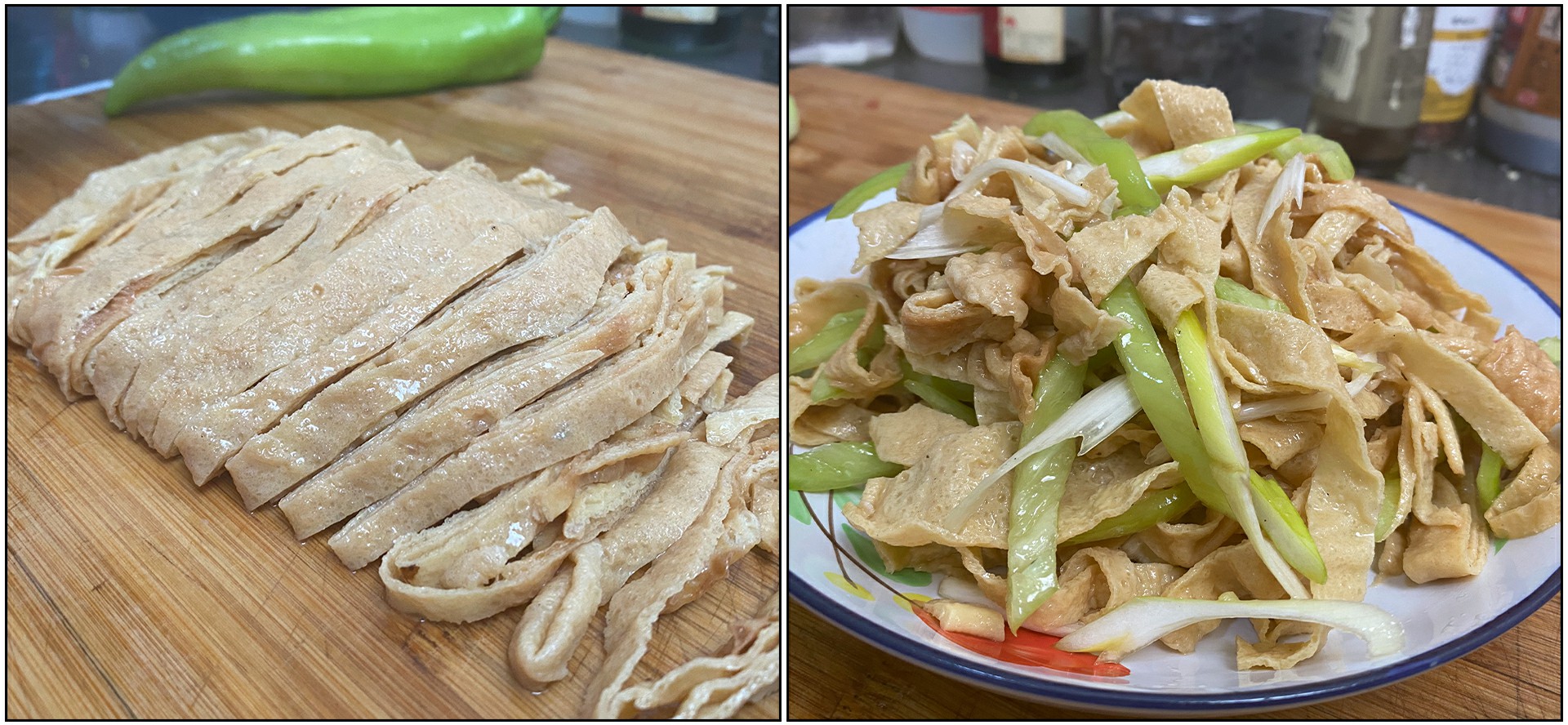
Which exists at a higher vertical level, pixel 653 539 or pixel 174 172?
pixel 174 172

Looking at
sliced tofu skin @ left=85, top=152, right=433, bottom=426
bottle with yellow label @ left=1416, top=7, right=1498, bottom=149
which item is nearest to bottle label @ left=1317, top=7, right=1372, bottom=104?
bottle with yellow label @ left=1416, top=7, right=1498, bottom=149

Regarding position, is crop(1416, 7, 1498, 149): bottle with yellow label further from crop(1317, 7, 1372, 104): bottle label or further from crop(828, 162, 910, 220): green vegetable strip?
crop(828, 162, 910, 220): green vegetable strip

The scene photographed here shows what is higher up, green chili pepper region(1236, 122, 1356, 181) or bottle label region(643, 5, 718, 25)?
bottle label region(643, 5, 718, 25)

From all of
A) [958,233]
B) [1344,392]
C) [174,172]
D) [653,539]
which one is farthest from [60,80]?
[1344,392]

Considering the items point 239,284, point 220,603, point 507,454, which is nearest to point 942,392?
point 507,454

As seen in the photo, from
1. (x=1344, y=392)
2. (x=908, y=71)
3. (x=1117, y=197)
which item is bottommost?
(x=908, y=71)

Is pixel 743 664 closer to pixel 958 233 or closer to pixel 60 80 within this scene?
pixel 958 233

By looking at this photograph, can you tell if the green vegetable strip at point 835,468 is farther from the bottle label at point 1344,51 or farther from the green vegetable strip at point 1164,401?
the bottle label at point 1344,51
